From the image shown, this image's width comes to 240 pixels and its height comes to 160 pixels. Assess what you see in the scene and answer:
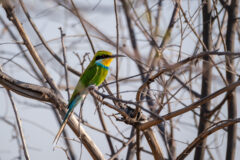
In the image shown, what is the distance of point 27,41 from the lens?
2732 mm

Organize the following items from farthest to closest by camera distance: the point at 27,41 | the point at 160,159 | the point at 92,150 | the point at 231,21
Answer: the point at 231,21, the point at 27,41, the point at 92,150, the point at 160,159

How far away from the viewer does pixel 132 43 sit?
438 cm

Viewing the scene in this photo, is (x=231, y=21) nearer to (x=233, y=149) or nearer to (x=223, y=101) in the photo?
(x=223, y=101)

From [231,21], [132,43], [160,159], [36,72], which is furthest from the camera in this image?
[132,43]

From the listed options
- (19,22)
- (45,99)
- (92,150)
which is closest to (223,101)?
(92,150)

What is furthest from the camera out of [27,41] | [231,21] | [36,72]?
[36,72]

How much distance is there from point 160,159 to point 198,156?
1.21 metres

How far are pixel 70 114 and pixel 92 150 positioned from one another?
13.8 inches

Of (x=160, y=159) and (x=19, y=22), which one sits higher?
(x=19, y=22)

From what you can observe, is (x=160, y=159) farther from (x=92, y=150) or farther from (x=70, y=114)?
(x=70, y=114)

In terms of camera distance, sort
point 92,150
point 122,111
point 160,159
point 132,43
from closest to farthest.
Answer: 1. point 122,111
2. point 160,159
3. point 92,150
4. point 132,43

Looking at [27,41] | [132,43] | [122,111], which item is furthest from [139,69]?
[122,111]

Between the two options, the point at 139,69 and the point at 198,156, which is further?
the point at 139,69

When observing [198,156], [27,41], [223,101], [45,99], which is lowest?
[45,99]
